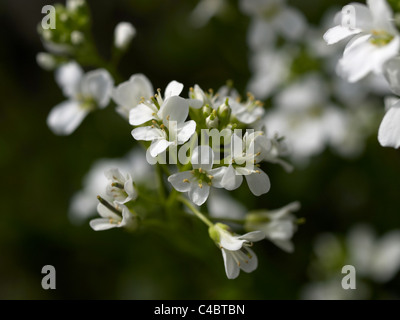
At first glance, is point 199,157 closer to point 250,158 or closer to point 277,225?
point 250,158

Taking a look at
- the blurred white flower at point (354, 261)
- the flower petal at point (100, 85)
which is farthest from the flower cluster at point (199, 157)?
the blurred white flower at point (354, 261)

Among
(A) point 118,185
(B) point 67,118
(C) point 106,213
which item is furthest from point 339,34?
(B) point 67,118

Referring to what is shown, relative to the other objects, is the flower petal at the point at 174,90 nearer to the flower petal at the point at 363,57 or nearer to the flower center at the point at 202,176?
the flower center at the point at 202,176

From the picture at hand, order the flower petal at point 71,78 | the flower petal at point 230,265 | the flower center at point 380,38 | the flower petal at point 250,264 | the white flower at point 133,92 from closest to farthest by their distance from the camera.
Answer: the flower center at point 380,38 → the flower petal at point 230,265 → the flower petal at point 250,264 → the white flower at point 133,92 → the flower petal at point 71,78

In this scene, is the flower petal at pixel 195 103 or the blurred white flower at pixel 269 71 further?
the blurred white flower at pixel 269 71

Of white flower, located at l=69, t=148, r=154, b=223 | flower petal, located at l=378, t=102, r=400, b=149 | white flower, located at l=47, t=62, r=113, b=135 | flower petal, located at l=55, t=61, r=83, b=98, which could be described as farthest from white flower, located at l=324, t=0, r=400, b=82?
white flower, located at l=69, t=148, r=154, b=223
